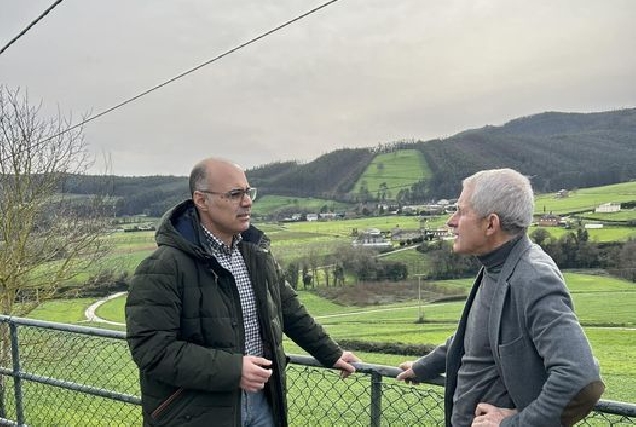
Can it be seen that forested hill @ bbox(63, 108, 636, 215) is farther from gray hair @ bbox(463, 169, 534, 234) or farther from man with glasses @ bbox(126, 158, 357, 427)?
gray hair @ bbox(463, 169, 534, 234)

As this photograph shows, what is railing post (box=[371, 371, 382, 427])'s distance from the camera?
2.59m

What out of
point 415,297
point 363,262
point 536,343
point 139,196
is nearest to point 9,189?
point 536,343

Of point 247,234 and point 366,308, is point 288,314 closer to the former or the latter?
point 247,234

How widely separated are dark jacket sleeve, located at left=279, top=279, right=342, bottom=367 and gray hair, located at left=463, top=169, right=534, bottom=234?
112cm

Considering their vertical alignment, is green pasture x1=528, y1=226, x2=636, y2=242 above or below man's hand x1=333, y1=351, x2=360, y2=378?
below

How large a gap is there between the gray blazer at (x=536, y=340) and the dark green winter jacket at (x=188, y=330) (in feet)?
3.32

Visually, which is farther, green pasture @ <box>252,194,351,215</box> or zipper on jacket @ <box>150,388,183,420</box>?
green pasture @ <box>252,194,351,215</box>

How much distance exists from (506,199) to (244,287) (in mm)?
1155

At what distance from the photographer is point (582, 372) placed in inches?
62.2

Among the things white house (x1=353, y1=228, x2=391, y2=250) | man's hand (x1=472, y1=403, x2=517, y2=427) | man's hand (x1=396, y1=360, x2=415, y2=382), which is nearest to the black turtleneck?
man's hand (x1=472, y1=403, x2=517, y2=427)

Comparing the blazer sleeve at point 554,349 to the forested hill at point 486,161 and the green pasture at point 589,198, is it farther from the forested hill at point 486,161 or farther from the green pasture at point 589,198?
the forested hill at point 486,161

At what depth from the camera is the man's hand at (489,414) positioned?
1791 millimetres

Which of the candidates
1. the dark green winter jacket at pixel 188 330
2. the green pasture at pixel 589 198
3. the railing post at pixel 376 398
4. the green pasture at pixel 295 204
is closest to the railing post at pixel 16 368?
the dark green winter jacket at pixel 188 330

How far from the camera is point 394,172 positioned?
4035 inches
